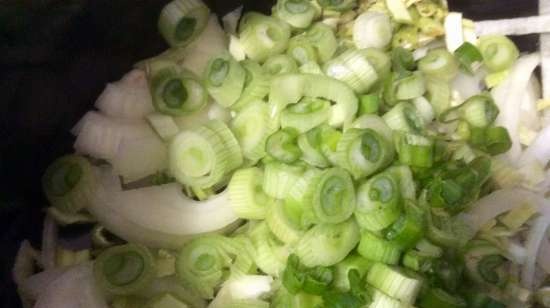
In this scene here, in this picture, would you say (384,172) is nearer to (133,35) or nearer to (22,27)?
(133,35)

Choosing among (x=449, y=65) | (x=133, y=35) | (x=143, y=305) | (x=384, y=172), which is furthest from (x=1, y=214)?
(x=449, y=65)

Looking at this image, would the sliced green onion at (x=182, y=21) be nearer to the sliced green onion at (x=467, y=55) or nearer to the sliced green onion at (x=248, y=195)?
the sliced green onion at (x=248, y=195)

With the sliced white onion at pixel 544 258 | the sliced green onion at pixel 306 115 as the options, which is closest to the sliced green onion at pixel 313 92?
the sliced green onion at pixel 306 115

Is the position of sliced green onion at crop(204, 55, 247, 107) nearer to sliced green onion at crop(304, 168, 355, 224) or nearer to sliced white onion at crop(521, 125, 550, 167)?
sliced green onion at crop(304, 168, 355, 224)

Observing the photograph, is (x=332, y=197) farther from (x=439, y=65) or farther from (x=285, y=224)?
(x=439, y=65)

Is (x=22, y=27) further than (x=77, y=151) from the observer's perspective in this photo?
No

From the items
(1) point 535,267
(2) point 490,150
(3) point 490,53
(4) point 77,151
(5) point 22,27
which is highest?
(5) point 22,27
